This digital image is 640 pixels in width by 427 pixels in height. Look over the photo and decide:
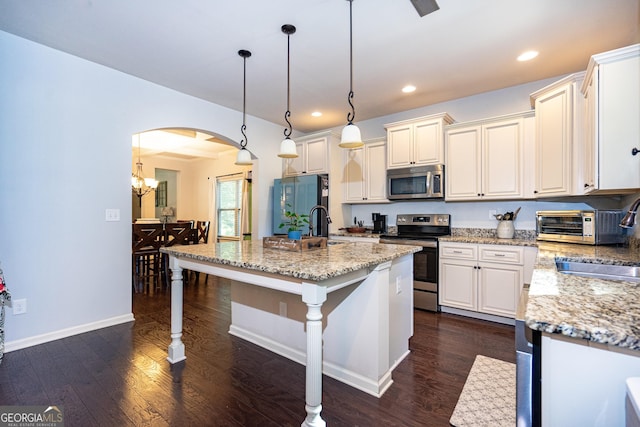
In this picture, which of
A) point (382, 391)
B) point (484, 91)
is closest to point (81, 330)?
point (382, 391)

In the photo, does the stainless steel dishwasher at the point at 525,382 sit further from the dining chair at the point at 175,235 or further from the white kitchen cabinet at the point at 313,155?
the dining chair at the point at 175,235

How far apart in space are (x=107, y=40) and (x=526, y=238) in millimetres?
4665

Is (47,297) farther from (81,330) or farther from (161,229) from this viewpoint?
(161,229)

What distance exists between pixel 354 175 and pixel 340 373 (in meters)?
3.01

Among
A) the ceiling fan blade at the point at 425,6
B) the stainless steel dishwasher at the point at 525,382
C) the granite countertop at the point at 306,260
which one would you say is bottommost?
the stainless steel dishwasher at the point at 525,382

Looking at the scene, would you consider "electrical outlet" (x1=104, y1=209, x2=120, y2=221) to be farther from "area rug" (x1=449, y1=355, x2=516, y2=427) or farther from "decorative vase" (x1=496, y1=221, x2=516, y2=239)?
"decorative vase" (x1=496, y1=221, x2=516, y2=239)

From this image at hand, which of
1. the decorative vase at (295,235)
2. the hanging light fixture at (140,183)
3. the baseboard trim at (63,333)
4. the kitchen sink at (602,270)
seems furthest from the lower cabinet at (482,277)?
the hanging light fixture at (140,183)

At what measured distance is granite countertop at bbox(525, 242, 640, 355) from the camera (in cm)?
69

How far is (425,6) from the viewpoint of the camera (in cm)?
208

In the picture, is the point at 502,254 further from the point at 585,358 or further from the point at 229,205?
the point at 229,205

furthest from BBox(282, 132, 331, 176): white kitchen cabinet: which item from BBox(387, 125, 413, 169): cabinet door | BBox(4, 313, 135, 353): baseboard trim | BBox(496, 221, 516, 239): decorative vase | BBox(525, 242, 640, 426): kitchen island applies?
BBox(525, 242, 640, 426): kitchen island

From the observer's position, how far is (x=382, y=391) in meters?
1.90

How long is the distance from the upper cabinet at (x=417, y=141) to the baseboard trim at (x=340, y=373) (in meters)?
2.62

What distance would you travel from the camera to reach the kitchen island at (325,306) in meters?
1.52
